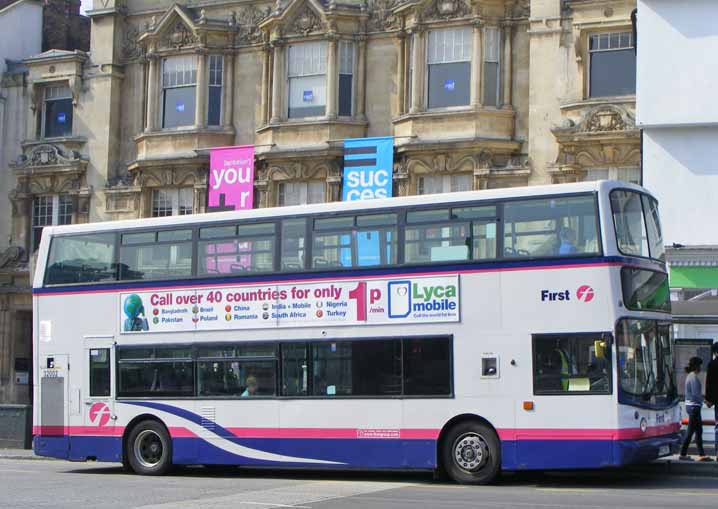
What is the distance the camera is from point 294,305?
1884 centimetres

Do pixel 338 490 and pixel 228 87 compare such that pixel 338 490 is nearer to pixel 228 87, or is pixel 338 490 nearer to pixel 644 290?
pixel 644 290

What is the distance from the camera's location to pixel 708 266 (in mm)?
26797

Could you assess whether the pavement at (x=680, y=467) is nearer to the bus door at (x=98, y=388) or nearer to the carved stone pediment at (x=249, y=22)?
the bus door at (x=98, y=388)

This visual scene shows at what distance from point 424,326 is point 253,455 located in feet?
12.1

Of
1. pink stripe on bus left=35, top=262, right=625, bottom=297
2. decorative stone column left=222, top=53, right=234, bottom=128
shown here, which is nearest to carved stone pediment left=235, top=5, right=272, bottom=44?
decorative stone column left=222, top=53, right=234, bottom=128

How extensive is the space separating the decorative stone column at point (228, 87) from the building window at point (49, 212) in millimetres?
6143

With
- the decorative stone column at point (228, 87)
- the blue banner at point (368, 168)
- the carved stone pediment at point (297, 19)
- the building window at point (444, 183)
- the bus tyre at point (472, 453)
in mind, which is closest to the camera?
the bus tyre at point (472, 453)

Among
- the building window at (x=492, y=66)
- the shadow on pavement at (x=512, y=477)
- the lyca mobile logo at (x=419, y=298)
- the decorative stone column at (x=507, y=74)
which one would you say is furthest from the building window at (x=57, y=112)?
the lyca mobile logo at (x=419, y=298)

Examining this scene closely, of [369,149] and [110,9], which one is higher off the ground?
[110,9]

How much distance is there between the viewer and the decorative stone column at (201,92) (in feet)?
115

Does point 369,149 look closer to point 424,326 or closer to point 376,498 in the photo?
point 424,326

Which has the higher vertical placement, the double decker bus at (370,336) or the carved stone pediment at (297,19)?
the carved stone pediment at (297,19)

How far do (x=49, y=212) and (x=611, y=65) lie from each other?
18.1m

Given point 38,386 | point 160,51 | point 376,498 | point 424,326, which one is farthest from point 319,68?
point 376,498
